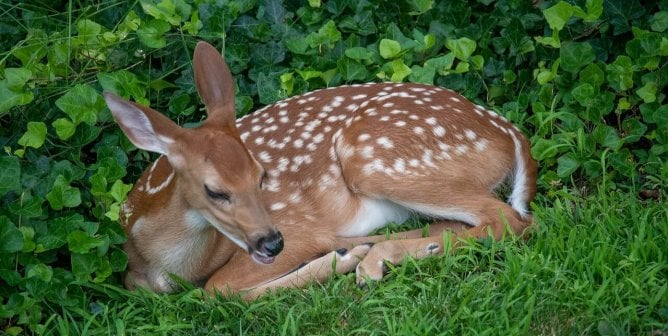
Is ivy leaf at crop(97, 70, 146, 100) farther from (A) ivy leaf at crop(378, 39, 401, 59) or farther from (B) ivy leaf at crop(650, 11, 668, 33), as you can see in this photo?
(B) ivy leaf at crop(650, 11, 668, 33)

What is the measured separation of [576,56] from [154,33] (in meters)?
2.14

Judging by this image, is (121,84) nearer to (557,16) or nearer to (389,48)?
(389,48)

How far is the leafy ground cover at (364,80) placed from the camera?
4.58 metres

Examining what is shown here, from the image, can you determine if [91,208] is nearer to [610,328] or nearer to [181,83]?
[181,83]

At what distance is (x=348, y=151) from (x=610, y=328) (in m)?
1.65

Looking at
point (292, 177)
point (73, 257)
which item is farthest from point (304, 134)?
point (73, 257)

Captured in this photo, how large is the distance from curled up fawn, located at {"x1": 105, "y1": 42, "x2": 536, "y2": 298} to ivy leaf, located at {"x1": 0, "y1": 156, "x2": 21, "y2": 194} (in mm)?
542

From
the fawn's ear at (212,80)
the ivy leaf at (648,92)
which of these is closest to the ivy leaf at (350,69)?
the fawn's ear at (212,80)

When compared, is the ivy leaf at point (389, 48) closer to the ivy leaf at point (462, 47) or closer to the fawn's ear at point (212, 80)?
the ivy leaf at point (462, 47)

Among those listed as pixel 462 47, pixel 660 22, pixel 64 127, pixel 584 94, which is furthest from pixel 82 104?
pixel 660 22

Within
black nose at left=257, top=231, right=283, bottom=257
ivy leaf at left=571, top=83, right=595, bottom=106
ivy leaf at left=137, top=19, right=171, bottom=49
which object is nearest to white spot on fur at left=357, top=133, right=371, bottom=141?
black nose at left=257, top=231, right=283, bottom=257

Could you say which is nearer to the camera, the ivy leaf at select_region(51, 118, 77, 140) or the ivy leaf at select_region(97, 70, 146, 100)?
the ivy leaf at select_region(51, 118, 77, 140)

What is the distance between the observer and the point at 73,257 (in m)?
4.91

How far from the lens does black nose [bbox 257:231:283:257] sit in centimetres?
464
